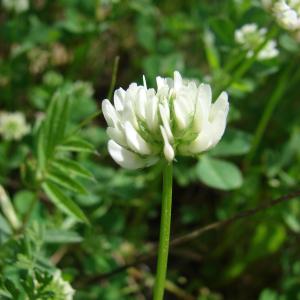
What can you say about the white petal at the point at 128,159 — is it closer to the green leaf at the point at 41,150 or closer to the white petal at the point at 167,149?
the white petal at the point at 167,149

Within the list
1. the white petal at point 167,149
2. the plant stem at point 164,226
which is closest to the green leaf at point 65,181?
the plant stem at point 164,226

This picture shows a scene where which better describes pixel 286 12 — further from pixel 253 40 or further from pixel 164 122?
pixel 164 122

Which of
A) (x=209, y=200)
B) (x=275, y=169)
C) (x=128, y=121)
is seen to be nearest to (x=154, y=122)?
(x=128, y=121)

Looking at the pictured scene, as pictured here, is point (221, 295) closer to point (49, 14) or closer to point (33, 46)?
point (33, 46)

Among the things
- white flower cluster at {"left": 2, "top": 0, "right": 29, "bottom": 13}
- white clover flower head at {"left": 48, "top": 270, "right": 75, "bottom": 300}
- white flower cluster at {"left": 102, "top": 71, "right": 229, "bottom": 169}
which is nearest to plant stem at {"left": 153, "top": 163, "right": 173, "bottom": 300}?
white flower cluster at {"left": 102, "top": 71, "right": 229, "bottom": 169}

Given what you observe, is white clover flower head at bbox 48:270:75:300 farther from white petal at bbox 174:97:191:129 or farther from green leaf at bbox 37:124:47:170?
white petal at bbox 174:97:191:129

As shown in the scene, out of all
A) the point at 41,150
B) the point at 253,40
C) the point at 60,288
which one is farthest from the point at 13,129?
the point at 60,288
